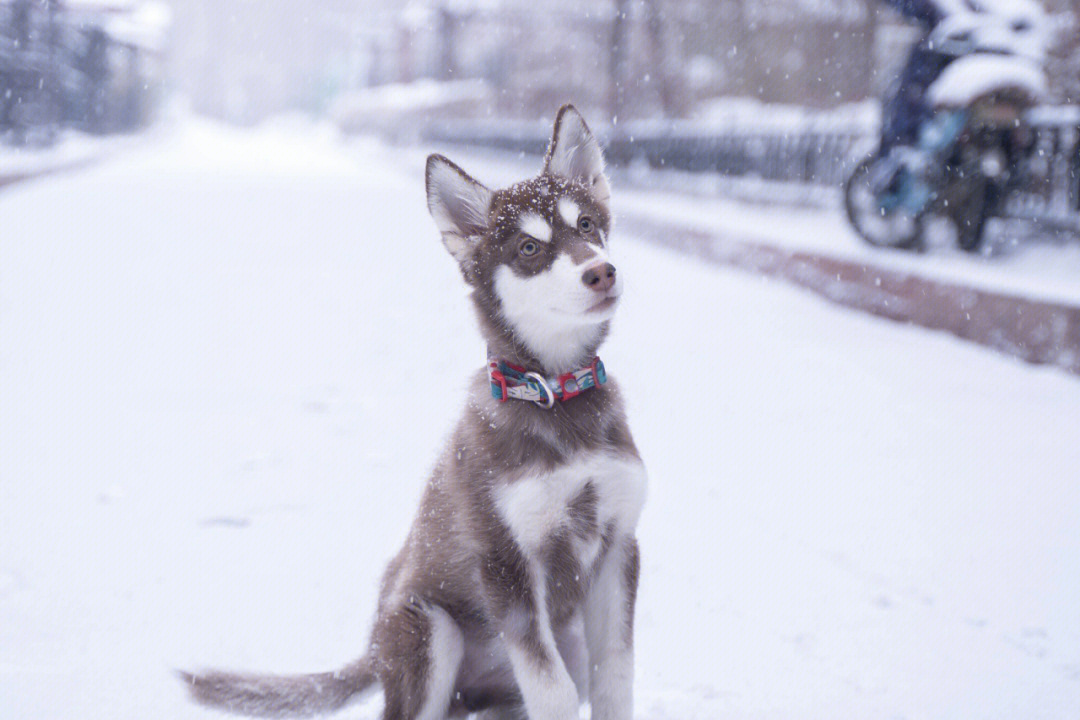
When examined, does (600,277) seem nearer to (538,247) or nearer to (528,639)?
(538,247)

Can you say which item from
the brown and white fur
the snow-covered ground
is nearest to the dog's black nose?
the brown and white fur

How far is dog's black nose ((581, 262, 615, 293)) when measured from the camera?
1.95 meters

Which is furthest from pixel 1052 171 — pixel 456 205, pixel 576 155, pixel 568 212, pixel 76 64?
pixel 76 64

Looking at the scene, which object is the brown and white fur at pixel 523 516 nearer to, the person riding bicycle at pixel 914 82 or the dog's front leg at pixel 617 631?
→ the dog's front leg at pixel 617 631

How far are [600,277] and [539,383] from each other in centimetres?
28

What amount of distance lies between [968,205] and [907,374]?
2218mm

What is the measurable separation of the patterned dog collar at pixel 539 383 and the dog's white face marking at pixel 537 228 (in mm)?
298

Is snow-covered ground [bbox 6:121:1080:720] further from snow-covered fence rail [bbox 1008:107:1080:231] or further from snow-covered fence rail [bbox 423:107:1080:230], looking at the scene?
snow-covered fence rail [bbox 423:107:1080:230]

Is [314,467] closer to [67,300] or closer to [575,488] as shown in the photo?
[575,488]

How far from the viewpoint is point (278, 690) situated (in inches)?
85.6

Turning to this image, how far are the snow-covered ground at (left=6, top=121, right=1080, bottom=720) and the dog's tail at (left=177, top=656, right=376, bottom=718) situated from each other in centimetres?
29

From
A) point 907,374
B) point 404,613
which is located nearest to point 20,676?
point 404,613

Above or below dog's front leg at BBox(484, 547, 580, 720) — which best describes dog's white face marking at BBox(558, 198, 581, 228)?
above

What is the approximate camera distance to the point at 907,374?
Answer: 5.87m
